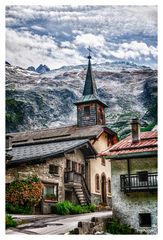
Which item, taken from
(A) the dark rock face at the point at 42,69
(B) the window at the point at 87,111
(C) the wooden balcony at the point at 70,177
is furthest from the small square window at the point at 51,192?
(B) the window at the point at 87,111

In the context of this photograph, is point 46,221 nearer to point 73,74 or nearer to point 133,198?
point 133,198

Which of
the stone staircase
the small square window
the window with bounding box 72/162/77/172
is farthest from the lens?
the window with bounding box 72/162/77/172

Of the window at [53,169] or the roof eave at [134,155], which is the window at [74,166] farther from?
the roof eave at [134,155]

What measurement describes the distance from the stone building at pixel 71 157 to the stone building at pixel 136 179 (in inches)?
27.0

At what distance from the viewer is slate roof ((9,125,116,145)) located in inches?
453

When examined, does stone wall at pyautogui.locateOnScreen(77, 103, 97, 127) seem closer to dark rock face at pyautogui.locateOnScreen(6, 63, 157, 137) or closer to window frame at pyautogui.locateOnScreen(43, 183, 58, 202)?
dark rock face at pyautogui.locateOnScreen(6, 63, 157, 137)

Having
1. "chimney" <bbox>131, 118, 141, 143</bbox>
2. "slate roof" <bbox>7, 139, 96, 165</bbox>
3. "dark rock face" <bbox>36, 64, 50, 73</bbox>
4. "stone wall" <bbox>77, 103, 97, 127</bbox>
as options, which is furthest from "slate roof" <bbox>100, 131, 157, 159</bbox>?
"dark rock face" <bbox>36, 64, 50, 73</bbox>

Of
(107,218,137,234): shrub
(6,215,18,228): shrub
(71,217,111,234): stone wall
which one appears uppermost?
(6,215,18,228): shrub

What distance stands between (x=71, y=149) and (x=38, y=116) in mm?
1546

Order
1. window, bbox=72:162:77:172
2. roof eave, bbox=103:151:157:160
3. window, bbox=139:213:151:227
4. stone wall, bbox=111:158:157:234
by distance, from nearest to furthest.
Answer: window, bbox=139:213:151:227 < stone wall, bbox=111:158:157:234 < roof eave, bbox=103:151:157:160 < window, bbox=72:162:77:172

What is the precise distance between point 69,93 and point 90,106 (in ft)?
8.26

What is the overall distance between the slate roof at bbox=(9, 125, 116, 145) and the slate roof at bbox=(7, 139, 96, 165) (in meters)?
0.18

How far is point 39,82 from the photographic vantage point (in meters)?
11.4
